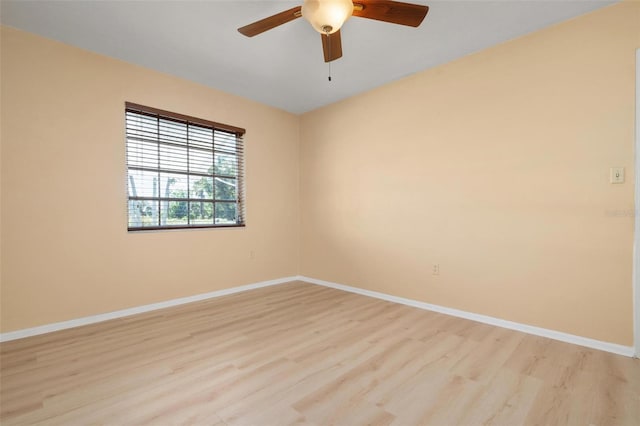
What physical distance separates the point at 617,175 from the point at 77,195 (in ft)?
14.9

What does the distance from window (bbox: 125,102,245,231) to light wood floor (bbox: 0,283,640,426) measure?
1.19m

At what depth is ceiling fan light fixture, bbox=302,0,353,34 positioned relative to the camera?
171 centimetres

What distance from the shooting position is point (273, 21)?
2049 mm

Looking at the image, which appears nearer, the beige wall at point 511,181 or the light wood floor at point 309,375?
the light wood floor at point 309,375

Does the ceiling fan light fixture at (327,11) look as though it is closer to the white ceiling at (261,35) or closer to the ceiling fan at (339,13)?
the ceiling fan at (339,13)

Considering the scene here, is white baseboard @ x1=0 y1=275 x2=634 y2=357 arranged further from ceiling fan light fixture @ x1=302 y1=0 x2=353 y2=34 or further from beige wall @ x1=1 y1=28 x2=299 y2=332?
ceiling fan light fixture @ x1=302 y1=0 x2=353 y2=34

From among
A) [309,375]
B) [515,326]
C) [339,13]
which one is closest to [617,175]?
[515,326]

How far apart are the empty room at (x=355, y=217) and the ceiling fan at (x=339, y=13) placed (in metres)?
0.01

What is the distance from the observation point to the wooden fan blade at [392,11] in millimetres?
1832

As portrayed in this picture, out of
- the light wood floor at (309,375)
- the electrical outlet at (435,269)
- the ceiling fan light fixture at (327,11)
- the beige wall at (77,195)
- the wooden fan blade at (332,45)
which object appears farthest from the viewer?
the electrical outlet at (435,269)

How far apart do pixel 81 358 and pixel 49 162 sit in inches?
67.9

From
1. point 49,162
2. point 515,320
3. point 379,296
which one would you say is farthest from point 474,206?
point 49,162

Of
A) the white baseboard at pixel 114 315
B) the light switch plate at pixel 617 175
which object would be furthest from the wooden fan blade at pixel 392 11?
the white baseboard at pixel 114 315

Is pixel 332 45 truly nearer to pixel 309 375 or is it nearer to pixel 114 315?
pixel 309 375
